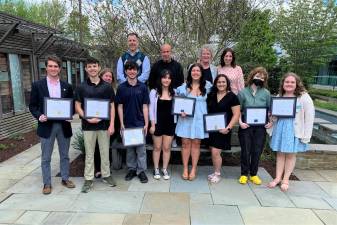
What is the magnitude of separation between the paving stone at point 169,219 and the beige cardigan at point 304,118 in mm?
2160

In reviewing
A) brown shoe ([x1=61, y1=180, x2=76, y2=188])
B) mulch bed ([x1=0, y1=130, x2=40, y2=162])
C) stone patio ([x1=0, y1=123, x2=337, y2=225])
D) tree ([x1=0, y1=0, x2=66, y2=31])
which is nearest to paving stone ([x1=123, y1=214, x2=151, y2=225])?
stone patio ([x1=0, y1=123, x2=337, y2=225])

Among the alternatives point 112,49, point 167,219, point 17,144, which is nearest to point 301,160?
point 167,219

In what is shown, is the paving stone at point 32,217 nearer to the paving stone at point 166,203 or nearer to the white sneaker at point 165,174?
the paving stone at point 166,203

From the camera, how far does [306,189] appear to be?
5.23 meters

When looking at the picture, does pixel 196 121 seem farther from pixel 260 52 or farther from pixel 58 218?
pixel 260 52

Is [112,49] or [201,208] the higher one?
[112,49]

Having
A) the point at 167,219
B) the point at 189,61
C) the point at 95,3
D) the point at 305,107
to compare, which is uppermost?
the point at 95,3

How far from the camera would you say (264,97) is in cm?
520

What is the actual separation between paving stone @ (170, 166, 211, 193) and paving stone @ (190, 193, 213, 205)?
0.15 m

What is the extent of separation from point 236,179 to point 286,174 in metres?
0.81

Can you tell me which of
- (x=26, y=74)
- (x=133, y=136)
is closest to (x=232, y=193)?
(x=133, y=136)

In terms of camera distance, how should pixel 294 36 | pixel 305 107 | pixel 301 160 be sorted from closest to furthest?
pixel 305 107, pixel 301 160, pixel 294 36

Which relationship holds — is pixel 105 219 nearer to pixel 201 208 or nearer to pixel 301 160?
pixel 201 208

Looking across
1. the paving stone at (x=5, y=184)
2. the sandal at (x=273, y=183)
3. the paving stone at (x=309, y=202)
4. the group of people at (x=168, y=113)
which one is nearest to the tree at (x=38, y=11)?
the paving stone at (x=5, y=184)
